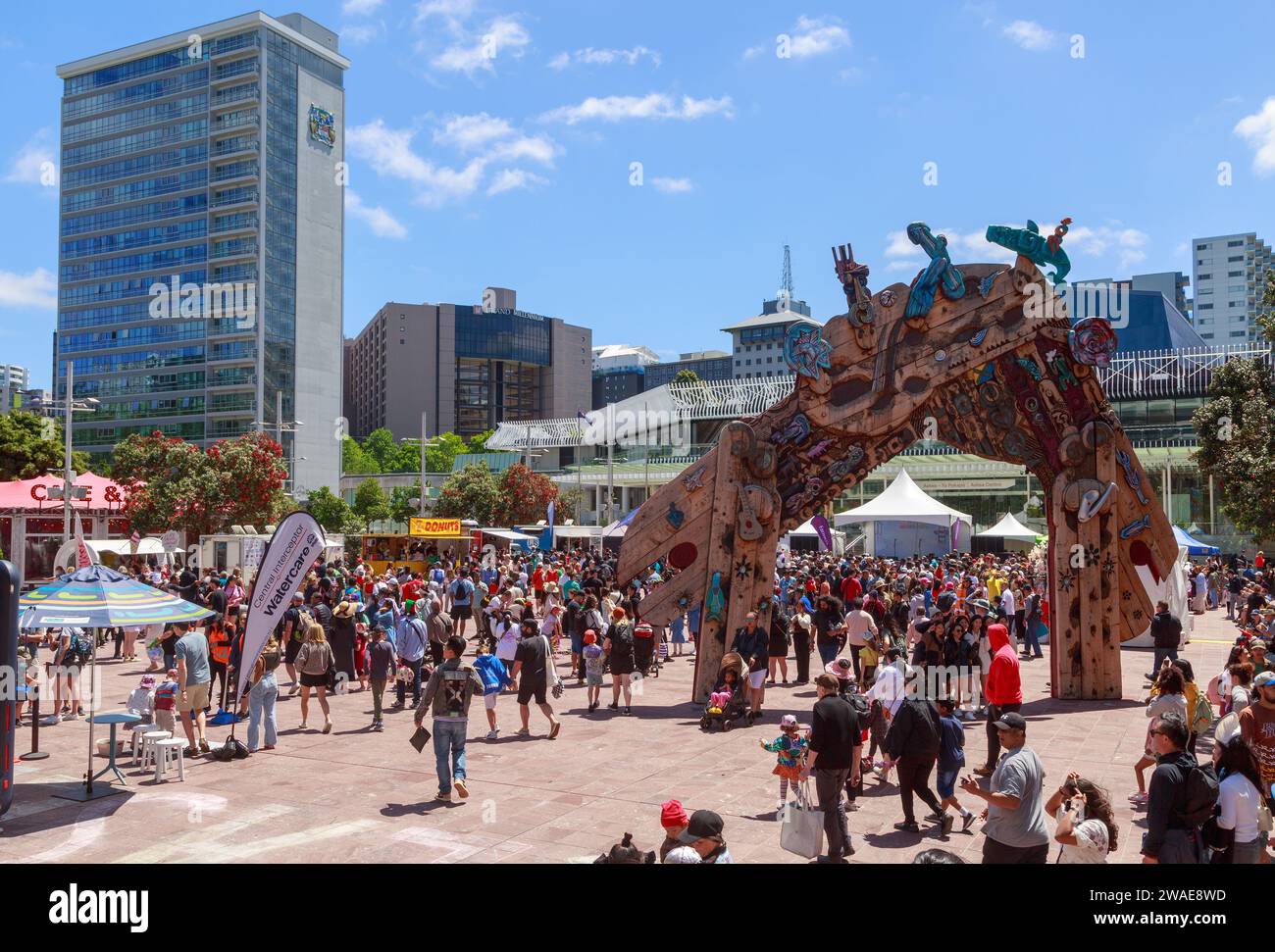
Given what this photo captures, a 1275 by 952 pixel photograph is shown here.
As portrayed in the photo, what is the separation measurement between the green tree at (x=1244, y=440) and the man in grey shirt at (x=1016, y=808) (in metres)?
24.4

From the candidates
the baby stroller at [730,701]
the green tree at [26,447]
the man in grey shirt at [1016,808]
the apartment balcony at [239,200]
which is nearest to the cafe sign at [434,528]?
the green tree at [26,447]

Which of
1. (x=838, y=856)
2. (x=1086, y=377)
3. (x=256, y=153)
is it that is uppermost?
(x=256, y=153)

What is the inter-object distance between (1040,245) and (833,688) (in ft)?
27.8

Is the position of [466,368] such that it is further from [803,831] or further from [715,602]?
[803,831]

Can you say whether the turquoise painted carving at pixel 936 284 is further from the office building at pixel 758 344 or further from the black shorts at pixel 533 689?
the office building at pixel 758 344

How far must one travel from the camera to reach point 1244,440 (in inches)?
1047

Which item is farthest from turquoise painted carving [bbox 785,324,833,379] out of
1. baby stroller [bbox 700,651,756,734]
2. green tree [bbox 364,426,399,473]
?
green tree [bbox 364,426,399,473]

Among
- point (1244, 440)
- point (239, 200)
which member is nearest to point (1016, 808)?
point (1244, 440)

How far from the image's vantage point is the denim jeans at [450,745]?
30.3ft

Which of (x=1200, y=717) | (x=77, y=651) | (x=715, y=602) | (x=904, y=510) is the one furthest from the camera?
(x=904, y=510)
